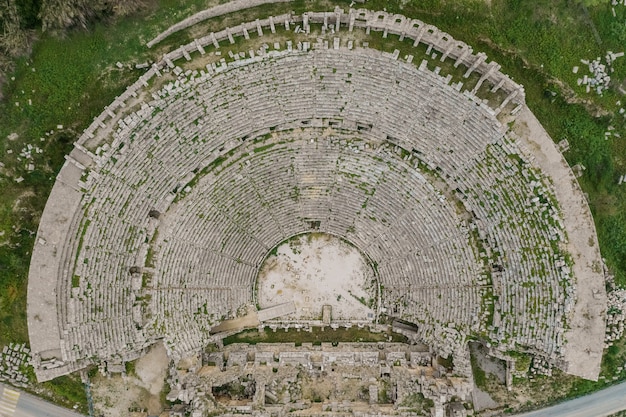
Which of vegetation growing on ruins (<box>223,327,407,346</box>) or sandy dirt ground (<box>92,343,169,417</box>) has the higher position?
vegetation growing on ruins (<box>223,327,407,346</box>)

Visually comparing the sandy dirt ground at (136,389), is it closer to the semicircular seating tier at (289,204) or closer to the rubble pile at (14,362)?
the semicircular seating tier at (289,204)

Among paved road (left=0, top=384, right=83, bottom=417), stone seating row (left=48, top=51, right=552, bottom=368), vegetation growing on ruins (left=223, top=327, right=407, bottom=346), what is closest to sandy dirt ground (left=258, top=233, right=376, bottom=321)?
vegetation growing on ruins (left=223, top=327, right=407, bottom=346)

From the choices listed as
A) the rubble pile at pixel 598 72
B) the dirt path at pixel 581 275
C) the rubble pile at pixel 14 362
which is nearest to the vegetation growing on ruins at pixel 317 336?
the dirt path at pixel 581 275

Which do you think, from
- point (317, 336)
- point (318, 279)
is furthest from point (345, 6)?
point (317, 336)

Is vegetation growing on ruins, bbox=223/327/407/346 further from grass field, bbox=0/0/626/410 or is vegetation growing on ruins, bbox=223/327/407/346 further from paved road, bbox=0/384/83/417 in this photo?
grass field, bbox=0/0/626/410

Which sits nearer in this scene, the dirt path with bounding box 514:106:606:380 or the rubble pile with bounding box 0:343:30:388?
the dirt path with bounding box 514:106:606:380

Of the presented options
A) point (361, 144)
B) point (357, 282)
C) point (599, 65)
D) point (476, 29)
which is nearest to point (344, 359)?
point (357, 282)

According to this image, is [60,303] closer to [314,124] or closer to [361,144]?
[314,124]

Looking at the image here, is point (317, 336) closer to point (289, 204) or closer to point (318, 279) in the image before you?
point (318, 279)
